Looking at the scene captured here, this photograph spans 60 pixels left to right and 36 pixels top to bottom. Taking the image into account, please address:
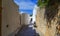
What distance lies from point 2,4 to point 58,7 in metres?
3.11

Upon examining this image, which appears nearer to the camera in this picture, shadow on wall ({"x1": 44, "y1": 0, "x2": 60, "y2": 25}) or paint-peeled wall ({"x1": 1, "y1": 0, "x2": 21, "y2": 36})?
shadow on wall ({"x1": 44, "y1": 0, "x2": 60, "y2": 25})

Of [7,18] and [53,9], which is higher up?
[53,9]

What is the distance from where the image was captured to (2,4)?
6.93 meters

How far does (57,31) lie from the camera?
482 cm

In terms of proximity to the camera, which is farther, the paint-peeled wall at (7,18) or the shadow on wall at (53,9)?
the paint-peeled wall at (7,18)

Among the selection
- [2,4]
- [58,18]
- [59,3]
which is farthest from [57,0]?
[2,4]

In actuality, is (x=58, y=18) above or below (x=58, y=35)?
above

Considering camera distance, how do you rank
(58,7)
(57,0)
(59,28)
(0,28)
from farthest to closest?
(0,28)
(57,0)
(58,7)
(59,28)

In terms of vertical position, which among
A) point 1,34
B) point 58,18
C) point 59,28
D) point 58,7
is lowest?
point 1,34

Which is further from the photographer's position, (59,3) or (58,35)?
(59,3)

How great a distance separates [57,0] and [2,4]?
9.66 ft

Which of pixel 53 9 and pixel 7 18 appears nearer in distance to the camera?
pixel 53 9

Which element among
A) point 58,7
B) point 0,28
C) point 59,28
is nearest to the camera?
point 59,28

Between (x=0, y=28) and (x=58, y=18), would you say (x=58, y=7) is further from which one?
(x=0, y=28)
